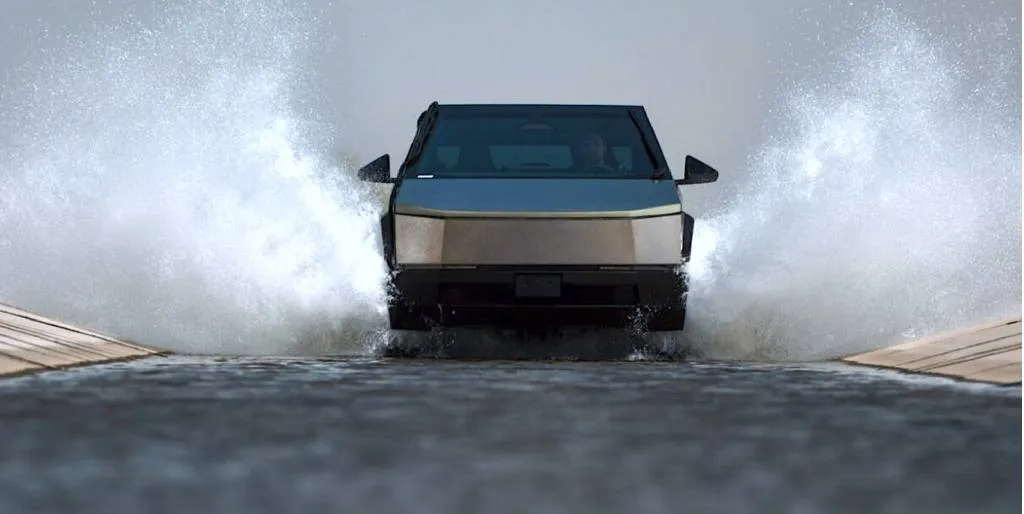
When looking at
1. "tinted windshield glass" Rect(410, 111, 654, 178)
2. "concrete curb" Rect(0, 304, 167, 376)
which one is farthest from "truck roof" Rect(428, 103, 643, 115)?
"concrete curb" Rect(0, 304, 167, 376)

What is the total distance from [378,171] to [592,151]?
1.40 m

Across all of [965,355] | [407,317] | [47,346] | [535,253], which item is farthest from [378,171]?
[965,355]

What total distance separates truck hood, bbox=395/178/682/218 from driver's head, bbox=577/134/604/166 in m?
0.58

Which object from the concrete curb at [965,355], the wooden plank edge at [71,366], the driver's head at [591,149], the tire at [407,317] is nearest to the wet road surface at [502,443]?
the wooden plank edge at [71,366]

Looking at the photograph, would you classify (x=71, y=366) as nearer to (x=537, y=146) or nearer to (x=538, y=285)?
(x=538, y=285)

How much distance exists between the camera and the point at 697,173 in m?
11.2

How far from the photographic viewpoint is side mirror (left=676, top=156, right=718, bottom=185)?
1118cm

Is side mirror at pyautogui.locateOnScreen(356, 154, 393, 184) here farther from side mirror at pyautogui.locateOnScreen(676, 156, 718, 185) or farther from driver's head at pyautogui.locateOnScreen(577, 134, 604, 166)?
side mirror at pyautogui.locateOnScreen(676, 156, 718, 185)

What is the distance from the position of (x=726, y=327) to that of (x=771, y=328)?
0.56m

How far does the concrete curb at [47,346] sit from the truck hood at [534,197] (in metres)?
1.91

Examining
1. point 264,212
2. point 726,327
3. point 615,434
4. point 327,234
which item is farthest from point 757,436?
point 264,212

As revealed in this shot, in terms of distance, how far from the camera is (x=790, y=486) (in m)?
4.84

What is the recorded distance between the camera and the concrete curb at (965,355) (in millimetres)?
8812

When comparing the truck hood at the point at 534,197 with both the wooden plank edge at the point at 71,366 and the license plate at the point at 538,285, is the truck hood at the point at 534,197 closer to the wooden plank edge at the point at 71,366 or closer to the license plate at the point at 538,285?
the license plate at the point at 538,285
